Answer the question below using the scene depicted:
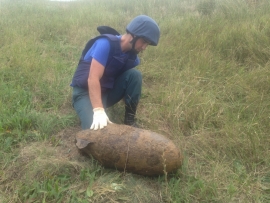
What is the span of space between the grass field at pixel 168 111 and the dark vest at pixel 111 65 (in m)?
0.40

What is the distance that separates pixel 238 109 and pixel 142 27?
1.41 m

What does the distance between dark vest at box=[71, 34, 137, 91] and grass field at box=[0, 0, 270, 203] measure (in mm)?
404

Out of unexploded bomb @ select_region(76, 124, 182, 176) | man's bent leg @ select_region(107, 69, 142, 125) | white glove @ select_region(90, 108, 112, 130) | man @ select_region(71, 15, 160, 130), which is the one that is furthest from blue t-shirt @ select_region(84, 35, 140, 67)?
unexploded bomb @ select_region(76, 124, 182, 176)

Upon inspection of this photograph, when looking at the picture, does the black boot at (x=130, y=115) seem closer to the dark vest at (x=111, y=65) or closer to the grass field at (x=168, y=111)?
the grass field at (x=168, y=111)

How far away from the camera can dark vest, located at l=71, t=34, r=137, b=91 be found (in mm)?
2760

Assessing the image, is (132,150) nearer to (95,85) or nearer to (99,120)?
(99,120)

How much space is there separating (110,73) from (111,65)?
0.11 metres

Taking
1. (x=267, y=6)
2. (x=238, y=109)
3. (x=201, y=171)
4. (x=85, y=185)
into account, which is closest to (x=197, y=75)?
(x=238, y=109)

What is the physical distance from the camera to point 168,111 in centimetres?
296

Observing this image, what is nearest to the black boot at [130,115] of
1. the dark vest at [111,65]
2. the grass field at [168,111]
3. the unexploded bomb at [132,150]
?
the grass field at [168,111]

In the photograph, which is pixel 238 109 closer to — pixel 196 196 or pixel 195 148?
pixel 195 148

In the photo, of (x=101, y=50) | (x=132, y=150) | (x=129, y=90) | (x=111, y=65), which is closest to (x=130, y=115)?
(x=129, y=90)

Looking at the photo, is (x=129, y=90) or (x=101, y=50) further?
(x=129, y=90)

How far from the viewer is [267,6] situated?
533 centimetres
